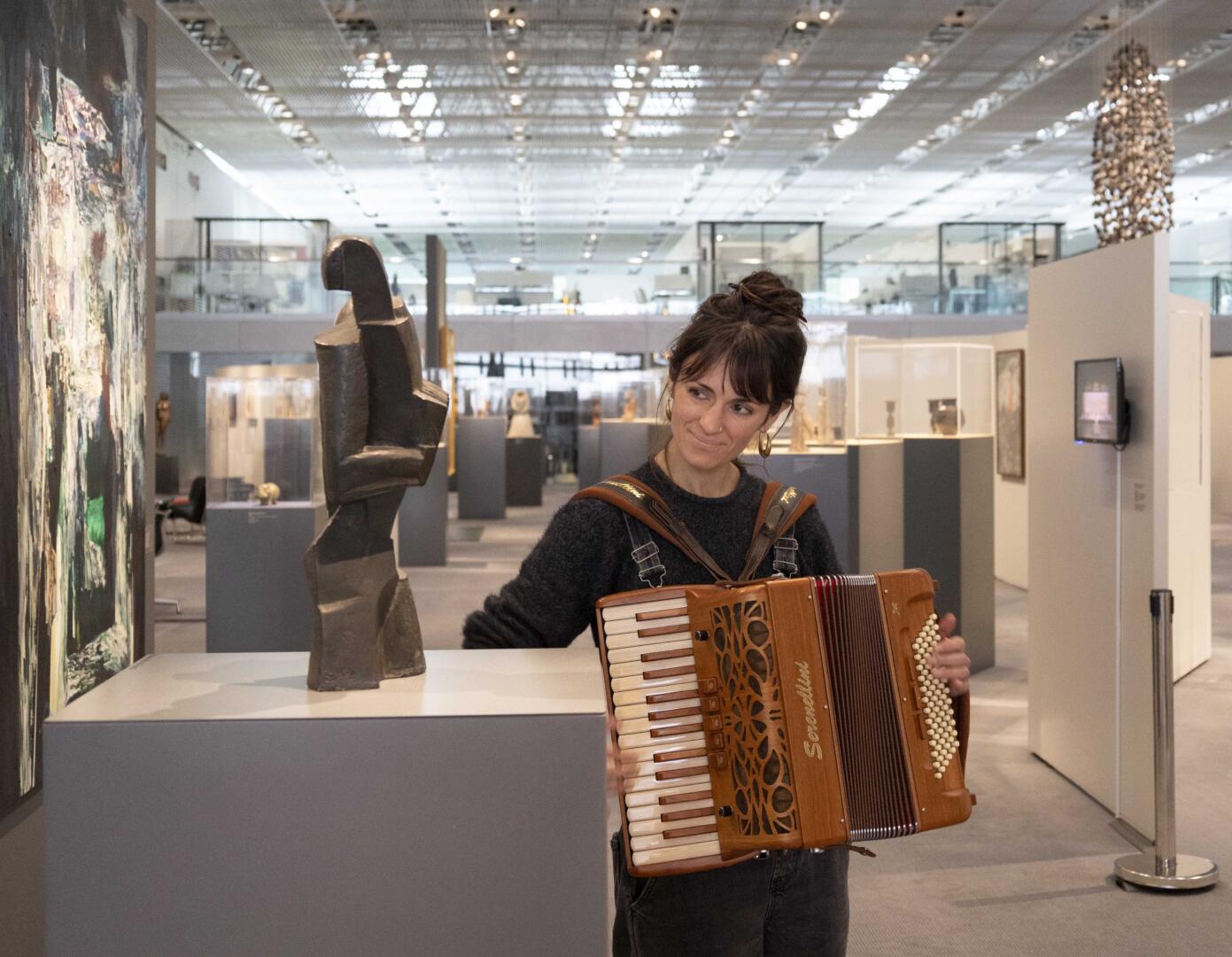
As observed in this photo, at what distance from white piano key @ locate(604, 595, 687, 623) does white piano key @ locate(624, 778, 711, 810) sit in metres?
0.23

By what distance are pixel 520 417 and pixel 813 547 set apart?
20628 mm

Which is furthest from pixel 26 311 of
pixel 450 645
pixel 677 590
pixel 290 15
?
pixel 290 15

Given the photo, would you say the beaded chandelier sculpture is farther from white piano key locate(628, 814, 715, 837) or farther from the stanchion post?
white piano key locate(628, 814, 715, 837)

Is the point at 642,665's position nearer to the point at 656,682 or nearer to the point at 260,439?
the point at 656,682

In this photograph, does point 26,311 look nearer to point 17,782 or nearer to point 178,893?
point 17,782

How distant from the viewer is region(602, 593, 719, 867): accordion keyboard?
181 cm

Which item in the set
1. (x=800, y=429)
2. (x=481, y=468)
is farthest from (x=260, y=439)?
(x=481, y=468)

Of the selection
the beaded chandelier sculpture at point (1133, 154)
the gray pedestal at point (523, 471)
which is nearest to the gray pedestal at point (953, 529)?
the beaded chandelier sculpture at point (1133, 154)

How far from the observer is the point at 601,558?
2145 mm

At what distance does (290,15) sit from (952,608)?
994cm

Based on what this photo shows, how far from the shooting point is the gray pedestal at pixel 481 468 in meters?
19.2

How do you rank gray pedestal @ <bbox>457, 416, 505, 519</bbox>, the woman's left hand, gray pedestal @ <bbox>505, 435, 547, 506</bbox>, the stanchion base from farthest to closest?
gray pedestal @ <bbox>505, 435, 547, 506</bbox> < gray pedestal @ <bbox>457, 416, 505, 519</bbox> < the stanchion base < the woman's left hand

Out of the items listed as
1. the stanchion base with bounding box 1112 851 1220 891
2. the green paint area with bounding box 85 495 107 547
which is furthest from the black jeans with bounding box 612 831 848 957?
the stanchion base with bounding box 1112 851 1220 891

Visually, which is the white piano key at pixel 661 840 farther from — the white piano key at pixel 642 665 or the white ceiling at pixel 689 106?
the white ceiling at pixel 689 106
